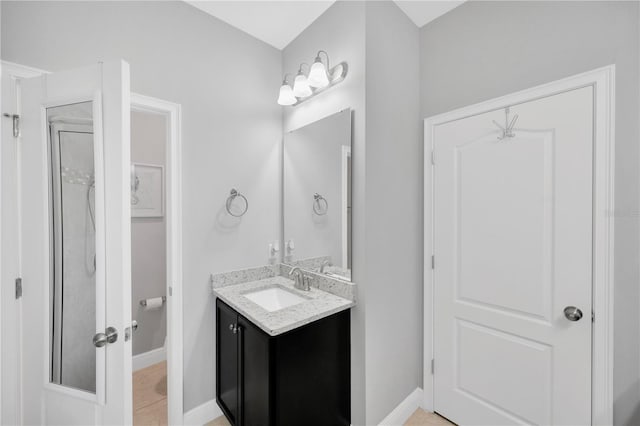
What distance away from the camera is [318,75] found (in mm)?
1725

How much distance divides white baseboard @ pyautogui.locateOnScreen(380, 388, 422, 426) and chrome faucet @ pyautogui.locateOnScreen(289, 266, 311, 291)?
0.96m

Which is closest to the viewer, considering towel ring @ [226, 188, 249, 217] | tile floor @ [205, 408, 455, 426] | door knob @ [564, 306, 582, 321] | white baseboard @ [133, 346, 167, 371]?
door knob @ [564, 306, 582, 321]

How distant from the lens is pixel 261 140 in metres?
2.14

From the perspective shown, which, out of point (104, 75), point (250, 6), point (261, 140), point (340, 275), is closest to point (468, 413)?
point (340, 275)

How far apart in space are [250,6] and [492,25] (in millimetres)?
1551

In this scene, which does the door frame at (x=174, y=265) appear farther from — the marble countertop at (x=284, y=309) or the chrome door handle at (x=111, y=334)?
the chrome door handle at (x=111, y=334)

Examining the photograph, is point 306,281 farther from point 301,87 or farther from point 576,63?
point 576,63

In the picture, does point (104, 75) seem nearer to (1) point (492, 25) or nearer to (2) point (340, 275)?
(2) point (340, 275)

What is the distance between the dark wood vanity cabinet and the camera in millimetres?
1357

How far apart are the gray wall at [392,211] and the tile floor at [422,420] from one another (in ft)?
0.54

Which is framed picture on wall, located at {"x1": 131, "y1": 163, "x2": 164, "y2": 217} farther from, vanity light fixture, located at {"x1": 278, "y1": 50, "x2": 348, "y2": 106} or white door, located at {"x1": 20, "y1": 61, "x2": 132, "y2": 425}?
vanity light fixture, located at {"x1": 278, "y1": 50, "x2": 348, "y2": 106}

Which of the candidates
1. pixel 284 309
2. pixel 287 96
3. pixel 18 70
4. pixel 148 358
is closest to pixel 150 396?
pixel 148 358

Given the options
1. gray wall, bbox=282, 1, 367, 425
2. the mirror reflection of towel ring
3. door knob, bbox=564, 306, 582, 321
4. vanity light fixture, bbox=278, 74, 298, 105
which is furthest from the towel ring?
door knob, bbox=564, 306, 582, 321

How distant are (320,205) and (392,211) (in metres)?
0.50
